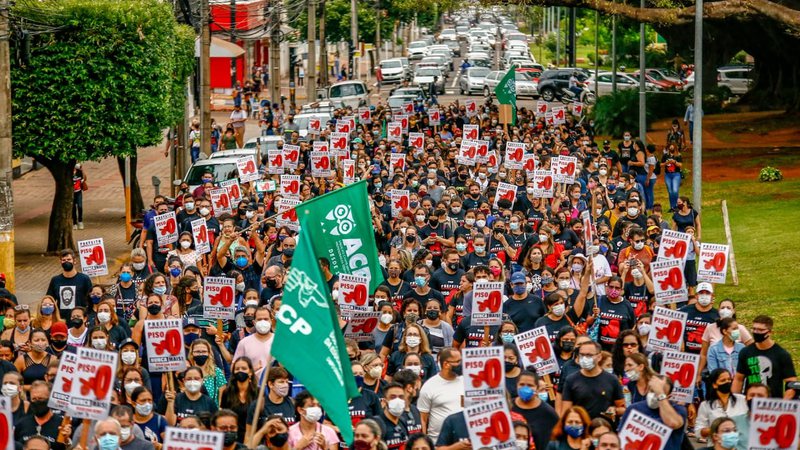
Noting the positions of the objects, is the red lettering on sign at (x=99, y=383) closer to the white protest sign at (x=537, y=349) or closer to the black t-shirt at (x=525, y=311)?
the white protest sign at (x=537, y=349)

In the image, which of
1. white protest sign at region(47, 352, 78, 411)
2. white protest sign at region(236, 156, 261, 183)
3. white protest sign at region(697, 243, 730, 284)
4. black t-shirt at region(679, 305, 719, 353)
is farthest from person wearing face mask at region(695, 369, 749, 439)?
white protest sign at region(236, 156, 261, 183)

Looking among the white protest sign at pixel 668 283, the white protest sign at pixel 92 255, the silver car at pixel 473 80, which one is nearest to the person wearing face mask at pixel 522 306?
the white protest sign at pixel 668 283

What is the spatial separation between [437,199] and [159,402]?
1097cm

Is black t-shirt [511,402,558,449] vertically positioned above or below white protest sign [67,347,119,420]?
below

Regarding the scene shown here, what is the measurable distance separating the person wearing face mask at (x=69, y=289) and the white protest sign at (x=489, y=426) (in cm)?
732

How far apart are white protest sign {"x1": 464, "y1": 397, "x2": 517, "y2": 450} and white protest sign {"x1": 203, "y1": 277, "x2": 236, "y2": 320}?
5.41m

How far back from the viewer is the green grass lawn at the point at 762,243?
2045 cm

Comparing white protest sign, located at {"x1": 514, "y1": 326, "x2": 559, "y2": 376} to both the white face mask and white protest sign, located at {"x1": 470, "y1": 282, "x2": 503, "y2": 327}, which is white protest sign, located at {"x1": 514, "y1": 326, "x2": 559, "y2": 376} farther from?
the white face mask

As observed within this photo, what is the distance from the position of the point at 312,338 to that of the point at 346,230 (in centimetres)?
423

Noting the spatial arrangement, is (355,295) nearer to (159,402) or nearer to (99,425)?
(159,402)

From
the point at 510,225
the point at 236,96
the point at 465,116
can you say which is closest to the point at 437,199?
the point at 510,225

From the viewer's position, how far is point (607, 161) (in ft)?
86.7

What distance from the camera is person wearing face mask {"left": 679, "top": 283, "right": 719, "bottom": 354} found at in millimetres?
14203

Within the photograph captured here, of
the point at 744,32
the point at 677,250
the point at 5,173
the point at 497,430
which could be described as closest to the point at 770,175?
the point at 744,32
